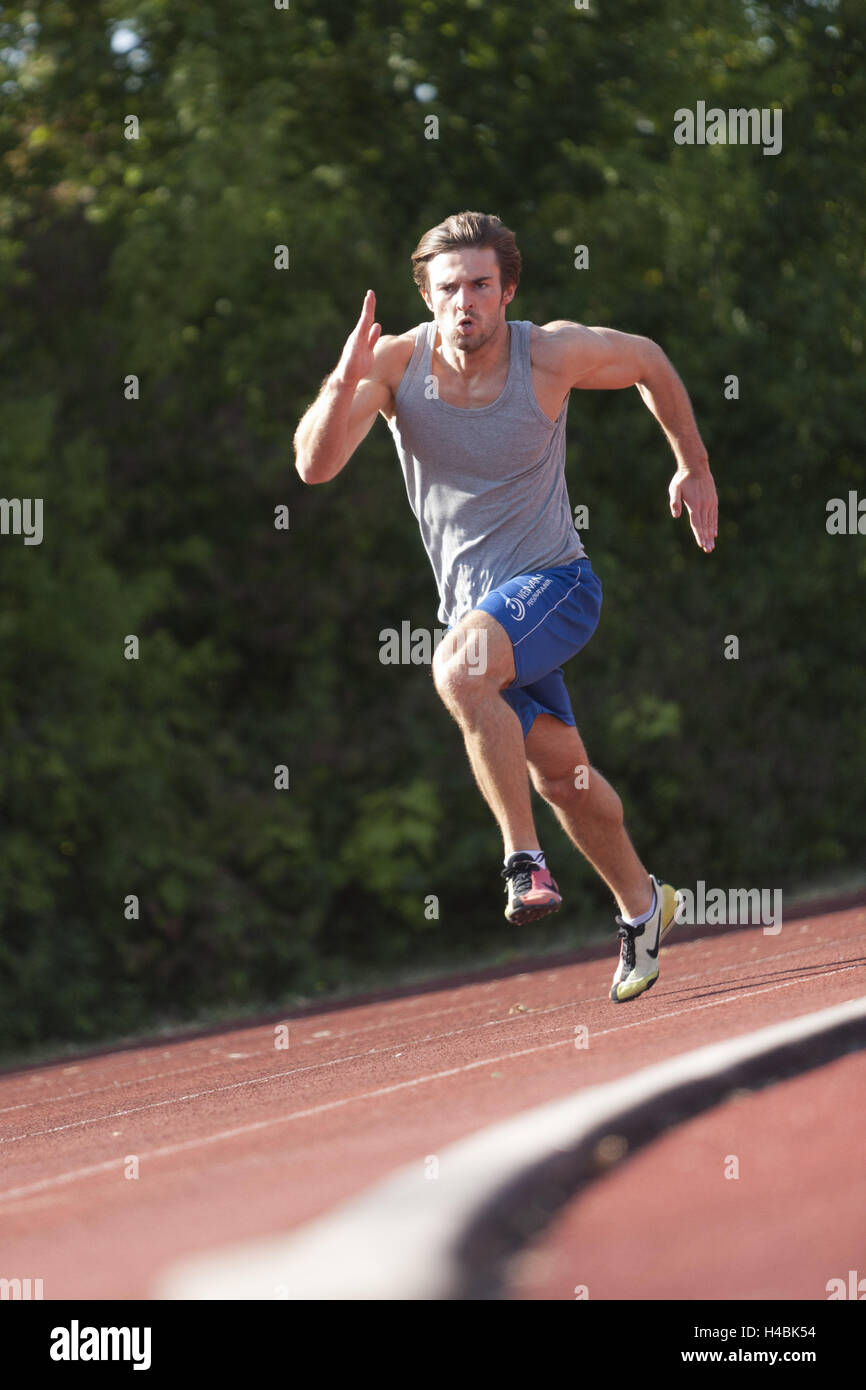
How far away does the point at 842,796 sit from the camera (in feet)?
48.8

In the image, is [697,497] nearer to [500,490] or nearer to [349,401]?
[500,490]

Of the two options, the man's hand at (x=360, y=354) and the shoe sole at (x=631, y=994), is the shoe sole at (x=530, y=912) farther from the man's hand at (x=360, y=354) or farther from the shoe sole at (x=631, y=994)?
the man's hand at (x=360, y=354)

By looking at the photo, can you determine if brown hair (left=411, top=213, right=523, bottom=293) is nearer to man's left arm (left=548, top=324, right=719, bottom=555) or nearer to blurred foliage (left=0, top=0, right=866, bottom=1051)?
man's left arm (left=548, top=324, right=719, bottom=555)

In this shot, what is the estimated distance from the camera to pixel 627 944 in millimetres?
5992

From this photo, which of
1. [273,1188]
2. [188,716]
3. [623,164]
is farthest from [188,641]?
[273,1188]

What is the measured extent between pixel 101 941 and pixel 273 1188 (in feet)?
26.5

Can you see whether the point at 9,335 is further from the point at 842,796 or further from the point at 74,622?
the point at 842,796

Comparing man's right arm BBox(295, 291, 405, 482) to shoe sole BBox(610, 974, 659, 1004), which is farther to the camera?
shoe sole BBox(610, 974, 659, 1004)

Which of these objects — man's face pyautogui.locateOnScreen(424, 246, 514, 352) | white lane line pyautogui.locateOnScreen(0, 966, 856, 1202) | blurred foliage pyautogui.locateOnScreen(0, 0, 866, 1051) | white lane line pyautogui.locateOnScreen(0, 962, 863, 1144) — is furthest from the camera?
blurred foliage pyautogui.locateOnScreen(0, 0, 866, 1051)

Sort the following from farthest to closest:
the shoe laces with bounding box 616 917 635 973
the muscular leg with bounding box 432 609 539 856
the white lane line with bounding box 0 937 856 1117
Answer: the white lane line with bounding box 0 937 856 1117 < the shoe laces with bounding box 616 917 635 973 < the muscular leg with bounding box 432 609 539 856

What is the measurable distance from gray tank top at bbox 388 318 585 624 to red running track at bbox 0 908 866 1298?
1491 mm

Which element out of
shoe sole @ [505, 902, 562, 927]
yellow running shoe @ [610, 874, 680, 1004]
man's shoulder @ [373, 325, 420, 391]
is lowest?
yellow running shoe @ [610, 874, 680, 1004]

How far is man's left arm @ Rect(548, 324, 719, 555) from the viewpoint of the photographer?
574cm

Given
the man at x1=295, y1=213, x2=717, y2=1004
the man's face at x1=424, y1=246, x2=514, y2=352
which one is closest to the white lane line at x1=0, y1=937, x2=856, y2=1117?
the man at x1=295, y1=213, x2=717, y2=1004
